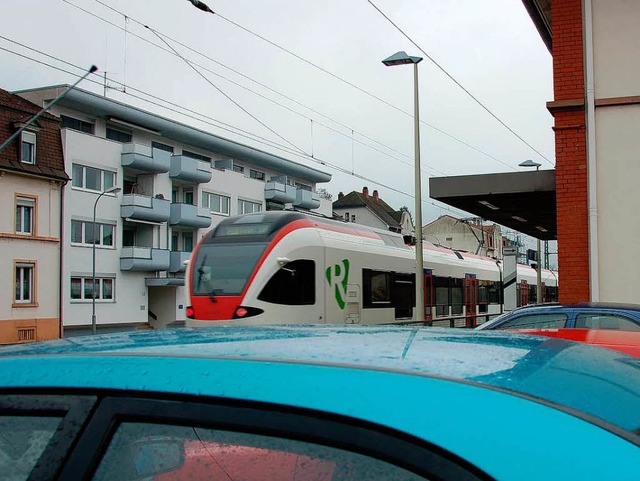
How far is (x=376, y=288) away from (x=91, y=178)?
27.1 metres

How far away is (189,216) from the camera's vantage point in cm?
4772

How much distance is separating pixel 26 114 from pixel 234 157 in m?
20.6

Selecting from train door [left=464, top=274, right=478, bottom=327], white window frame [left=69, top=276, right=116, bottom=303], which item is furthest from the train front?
white window frame [left=69, top=276, right=116, bottom=303]

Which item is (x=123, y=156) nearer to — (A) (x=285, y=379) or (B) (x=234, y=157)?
(B) (x=234, y=157)

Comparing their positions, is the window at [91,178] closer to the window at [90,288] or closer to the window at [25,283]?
the window at [90,288]

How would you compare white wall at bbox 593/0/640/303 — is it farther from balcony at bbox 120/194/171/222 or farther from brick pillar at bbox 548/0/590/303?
balcony at bbox 120/194/171/222

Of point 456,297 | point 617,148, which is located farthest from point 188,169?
point 617,148

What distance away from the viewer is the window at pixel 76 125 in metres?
42.5

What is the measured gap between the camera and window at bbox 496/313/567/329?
8.08 m

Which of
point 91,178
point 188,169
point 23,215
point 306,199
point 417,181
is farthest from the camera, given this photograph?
point 306,199

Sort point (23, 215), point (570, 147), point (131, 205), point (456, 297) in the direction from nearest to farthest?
point (570, 147) → point (456, 297) → point (23, 215) → point (131, 205)

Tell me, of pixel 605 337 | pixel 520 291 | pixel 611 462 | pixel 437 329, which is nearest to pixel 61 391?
pixel 611 462

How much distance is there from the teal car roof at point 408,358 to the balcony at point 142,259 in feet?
139

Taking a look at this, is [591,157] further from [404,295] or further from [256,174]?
[256,174]
